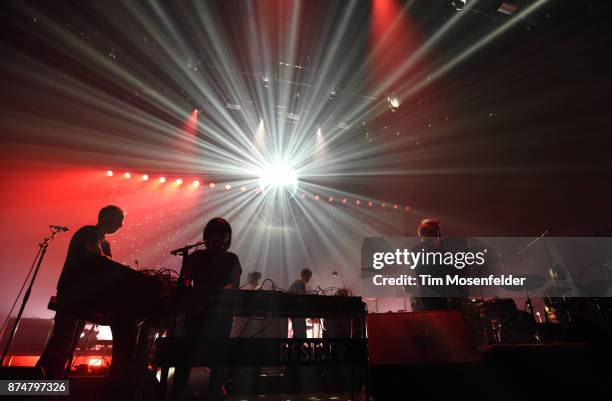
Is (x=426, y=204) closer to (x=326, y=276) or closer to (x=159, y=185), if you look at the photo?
(x=326, y=276)

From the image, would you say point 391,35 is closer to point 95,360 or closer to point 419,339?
point 419,339

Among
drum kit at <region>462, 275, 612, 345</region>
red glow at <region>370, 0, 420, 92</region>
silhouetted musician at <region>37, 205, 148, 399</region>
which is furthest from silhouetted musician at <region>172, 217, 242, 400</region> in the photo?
red glow at <region>370, 0, 420, 92</region>

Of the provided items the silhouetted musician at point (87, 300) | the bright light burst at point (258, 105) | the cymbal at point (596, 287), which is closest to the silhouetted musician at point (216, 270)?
the silhouetted musician at point (87, 300)

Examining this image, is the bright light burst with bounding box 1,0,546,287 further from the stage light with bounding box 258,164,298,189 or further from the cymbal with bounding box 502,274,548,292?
the cymbal with bounding box 502,274,548,292

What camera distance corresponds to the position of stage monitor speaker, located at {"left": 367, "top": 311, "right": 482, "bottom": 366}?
1806mm

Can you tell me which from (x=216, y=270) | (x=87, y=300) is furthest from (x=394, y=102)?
(x=87, y=300)

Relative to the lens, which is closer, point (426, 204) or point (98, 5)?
point (98, 5)

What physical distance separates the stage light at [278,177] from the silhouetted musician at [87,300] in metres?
6.96

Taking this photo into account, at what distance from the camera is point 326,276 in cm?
972

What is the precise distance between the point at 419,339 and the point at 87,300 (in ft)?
7.15

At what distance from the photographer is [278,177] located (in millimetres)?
9688

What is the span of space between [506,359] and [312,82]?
19.5 ft

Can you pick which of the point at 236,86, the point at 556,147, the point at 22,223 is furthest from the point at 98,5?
the point at 556,147

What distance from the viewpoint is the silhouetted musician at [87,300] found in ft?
6.56
